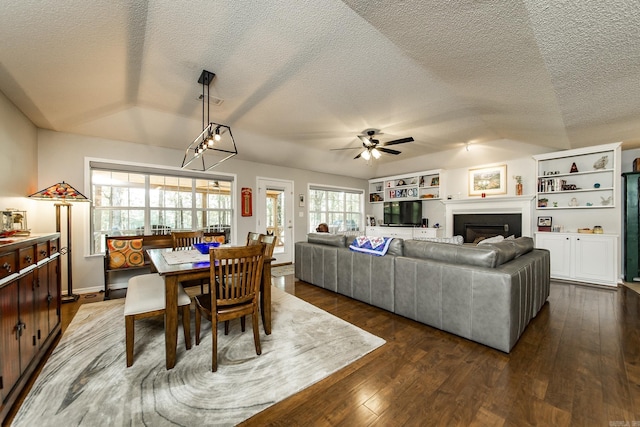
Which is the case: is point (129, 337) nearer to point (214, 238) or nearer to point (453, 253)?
point (214, 238)

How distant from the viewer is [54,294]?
2332 millimetres

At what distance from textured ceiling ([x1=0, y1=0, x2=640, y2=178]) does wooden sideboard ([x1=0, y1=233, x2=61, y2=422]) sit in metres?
1.51

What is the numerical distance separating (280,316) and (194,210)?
312 cm

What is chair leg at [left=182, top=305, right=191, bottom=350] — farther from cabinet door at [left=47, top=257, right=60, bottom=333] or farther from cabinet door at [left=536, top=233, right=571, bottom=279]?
cabinet door at [left=536, top=233, right=571, bottom=279]

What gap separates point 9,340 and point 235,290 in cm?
129

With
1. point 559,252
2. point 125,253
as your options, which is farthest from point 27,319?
point 559,252

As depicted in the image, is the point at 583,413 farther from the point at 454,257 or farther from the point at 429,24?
the point at 429,24

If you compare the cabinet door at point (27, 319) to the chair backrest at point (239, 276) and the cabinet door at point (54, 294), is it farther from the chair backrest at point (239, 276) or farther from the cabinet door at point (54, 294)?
the chair backrest at point (239, 276)

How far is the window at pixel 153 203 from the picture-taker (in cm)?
403

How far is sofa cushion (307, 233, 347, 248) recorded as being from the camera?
3645 mm

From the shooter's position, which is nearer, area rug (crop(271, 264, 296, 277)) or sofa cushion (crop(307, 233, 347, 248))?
sofa cushion (crop(307, 233, 347, 248))

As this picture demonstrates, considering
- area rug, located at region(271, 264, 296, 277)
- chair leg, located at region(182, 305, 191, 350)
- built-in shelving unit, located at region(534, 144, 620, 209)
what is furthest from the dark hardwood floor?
built-in shelving unit, located at region(534, 144, 620, 209)

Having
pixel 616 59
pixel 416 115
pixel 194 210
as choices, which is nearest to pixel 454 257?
pixel 616 59

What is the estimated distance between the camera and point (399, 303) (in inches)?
111
